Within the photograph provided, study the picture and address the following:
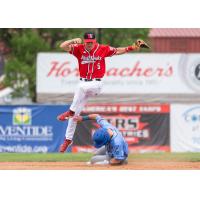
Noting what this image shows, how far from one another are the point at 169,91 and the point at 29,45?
19.2 metres

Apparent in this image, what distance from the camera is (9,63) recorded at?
50.9 meters

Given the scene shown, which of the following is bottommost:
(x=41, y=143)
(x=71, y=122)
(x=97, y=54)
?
(x=41, y=143)

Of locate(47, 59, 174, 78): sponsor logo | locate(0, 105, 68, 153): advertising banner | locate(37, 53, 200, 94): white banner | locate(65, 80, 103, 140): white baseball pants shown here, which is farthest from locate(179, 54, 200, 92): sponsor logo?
locate(65, 80, 103, 140): white baseball pants

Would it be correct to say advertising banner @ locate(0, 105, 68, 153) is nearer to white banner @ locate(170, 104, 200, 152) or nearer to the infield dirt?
white banner @ locate(170, 104, 200, 152)

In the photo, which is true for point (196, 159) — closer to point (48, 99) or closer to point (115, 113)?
point (115, 113)

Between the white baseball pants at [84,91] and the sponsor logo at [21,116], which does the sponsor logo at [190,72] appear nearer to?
the sponsor logo at [21,116]

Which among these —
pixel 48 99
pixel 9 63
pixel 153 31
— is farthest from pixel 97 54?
pixel 153 31

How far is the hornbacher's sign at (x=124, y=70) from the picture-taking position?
33806 millimetres

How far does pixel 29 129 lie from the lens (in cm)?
2908

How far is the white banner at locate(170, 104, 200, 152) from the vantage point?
30359 millimetres

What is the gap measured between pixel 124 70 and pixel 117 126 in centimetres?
459

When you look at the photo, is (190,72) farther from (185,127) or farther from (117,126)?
(117,126)

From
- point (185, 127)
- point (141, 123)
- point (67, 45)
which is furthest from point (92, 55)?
point (185, 127)

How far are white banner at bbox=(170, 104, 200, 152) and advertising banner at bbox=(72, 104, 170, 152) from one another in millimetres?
281
